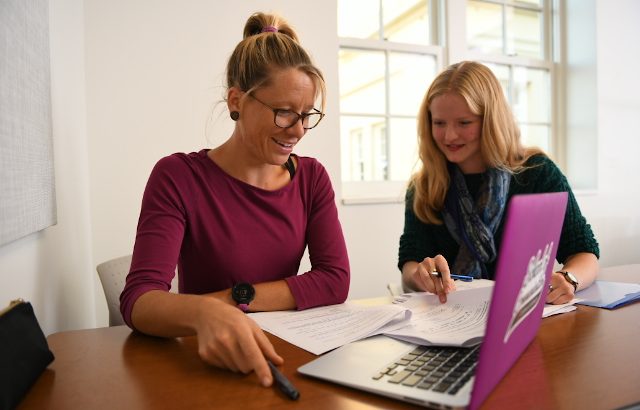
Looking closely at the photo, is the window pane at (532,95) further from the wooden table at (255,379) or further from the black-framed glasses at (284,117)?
the wooden table at (255,379)

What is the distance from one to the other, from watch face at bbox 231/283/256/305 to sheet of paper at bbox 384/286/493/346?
0.33m

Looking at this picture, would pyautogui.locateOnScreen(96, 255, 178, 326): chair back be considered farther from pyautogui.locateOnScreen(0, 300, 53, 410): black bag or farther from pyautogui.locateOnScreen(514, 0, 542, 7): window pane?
pyautogui.locateOnScreen(514, 0, 542, 7): window pane

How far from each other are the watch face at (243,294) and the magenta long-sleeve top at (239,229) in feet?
0.32

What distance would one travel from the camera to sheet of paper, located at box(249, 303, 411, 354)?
811mm

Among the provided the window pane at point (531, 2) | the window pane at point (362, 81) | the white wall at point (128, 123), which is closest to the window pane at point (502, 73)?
the window pane at point (531, 2)

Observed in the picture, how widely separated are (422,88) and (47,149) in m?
2.58

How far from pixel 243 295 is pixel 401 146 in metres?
2.33

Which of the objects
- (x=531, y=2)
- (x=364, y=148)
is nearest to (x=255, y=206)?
(x=364, y=148)

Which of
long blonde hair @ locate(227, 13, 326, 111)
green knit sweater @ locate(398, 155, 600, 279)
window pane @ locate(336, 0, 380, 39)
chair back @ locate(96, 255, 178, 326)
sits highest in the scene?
window pane @ locate(336, 0, 380, 39)

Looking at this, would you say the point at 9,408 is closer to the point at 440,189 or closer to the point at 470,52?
the point at 440,189

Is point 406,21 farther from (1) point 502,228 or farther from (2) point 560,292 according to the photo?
(2) point 560,292

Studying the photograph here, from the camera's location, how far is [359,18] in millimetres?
3037

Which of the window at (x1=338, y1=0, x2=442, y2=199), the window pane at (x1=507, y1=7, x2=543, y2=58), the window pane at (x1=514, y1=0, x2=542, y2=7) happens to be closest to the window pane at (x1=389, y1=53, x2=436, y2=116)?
the window at (x1=338, y1=0, x2=442, y2=199)

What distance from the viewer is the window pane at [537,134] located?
3.73 m
